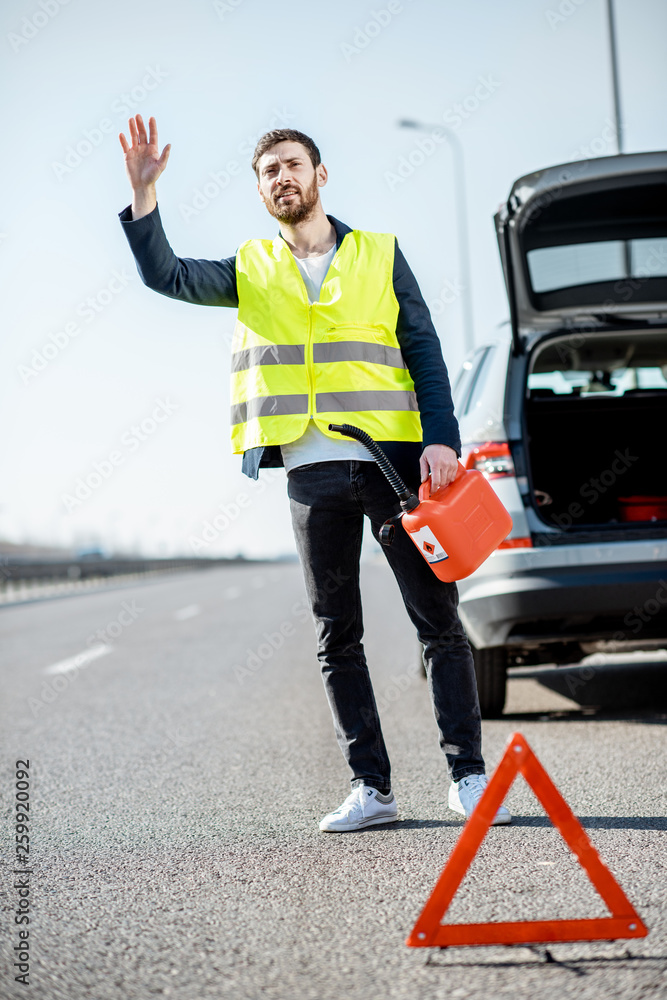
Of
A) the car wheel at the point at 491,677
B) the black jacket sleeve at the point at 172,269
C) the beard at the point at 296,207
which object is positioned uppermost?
the beard at the point at 296,207

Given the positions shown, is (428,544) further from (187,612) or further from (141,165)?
(187,612)

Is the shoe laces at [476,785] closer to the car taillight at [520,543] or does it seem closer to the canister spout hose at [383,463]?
the canister spout hose at [383,463]

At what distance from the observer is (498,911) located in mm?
2412

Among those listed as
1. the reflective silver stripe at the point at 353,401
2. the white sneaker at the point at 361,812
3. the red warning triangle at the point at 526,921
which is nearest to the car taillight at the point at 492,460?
the reflective silver stripe at the point at 353,401

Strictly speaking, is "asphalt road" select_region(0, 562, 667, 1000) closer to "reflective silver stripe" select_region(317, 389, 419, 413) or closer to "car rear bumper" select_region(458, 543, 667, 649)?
"car rear bumper" select_region(458, 543, 667, 649)

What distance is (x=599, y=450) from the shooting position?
19.3 feet

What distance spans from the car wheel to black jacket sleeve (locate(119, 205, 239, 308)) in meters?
2.19

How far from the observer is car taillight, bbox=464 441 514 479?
434 centimetres

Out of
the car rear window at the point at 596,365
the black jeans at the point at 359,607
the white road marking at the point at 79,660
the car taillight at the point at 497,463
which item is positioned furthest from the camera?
the white road marking at the point at 79,660

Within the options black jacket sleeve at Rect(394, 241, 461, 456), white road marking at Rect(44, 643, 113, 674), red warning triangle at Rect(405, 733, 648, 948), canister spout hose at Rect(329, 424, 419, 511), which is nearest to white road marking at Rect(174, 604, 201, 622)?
white road marking at Rect(44, 643, 113, 674)

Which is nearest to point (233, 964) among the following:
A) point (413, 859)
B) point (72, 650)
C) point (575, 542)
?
point (413, 859)

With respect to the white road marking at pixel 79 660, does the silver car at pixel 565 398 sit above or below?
above

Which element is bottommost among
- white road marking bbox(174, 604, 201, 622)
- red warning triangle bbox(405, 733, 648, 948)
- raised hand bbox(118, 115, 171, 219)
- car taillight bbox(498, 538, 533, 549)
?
white road marking bbox(174, 604, 201, 622)

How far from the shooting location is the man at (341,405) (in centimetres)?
325
